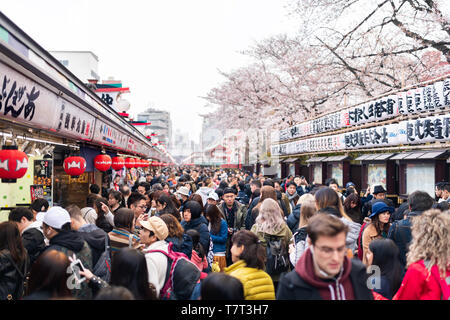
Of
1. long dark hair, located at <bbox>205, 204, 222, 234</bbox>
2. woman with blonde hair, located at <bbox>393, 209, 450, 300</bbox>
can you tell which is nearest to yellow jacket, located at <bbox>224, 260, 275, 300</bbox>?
woman with blonde hair, located at <bbox>393, 209, 450, 300</bbox>

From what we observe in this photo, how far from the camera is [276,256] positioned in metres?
4.98

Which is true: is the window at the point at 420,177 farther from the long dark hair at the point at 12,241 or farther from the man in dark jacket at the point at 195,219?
the long dark hair at the point at 12,241

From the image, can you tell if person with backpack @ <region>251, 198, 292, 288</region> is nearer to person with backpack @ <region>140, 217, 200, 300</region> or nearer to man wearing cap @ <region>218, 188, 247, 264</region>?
person with backpack @ <region>140, 217, 200, 300</region>

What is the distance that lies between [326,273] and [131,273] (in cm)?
153

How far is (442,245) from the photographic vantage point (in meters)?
3.10

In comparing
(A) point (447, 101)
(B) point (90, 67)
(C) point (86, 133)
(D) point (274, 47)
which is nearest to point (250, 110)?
(D) point (274, 47)

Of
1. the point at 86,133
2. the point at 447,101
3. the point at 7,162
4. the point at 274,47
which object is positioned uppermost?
the point at 274,47

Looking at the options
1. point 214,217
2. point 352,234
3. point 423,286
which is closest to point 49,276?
point 423,286

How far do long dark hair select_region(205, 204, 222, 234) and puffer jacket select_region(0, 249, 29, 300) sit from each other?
10.5ft

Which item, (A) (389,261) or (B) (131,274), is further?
(A) (389,261)

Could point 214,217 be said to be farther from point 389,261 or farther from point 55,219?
point 389,261

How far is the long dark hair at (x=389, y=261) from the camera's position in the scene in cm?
370

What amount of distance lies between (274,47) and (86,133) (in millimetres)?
21780
